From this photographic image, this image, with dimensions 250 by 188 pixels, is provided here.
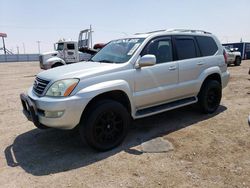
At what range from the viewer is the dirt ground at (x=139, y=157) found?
3244mm

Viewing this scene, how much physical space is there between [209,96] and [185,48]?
4.38 feet

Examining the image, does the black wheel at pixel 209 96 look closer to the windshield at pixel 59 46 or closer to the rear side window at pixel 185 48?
the rear side window at pixel 185 48

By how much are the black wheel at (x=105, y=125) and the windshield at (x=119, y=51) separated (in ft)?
3.07

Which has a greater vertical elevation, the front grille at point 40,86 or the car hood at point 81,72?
the car hood at point 81,72

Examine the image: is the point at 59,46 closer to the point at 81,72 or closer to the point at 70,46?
the point at 70,46

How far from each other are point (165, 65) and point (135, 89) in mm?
862

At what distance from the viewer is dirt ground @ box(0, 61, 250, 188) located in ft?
10.6

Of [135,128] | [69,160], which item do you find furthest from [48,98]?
[135,128]

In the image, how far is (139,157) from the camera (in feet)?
12.6

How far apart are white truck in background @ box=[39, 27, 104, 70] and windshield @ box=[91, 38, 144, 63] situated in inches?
459

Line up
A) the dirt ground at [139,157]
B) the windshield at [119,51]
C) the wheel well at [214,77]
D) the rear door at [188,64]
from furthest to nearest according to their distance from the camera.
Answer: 1. the wheel well at [214,77]
2. the rear door at [188,64]
3. the windshield at [119,51]
4. the dirt ground at [139,157]

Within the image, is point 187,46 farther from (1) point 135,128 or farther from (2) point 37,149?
(2) point 37,149

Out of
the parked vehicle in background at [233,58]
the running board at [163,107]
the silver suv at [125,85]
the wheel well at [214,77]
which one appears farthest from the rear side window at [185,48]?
the parked vehicle in background at [233,58]

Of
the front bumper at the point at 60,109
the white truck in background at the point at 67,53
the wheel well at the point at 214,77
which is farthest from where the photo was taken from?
the white truck in background at the point at 67,53
